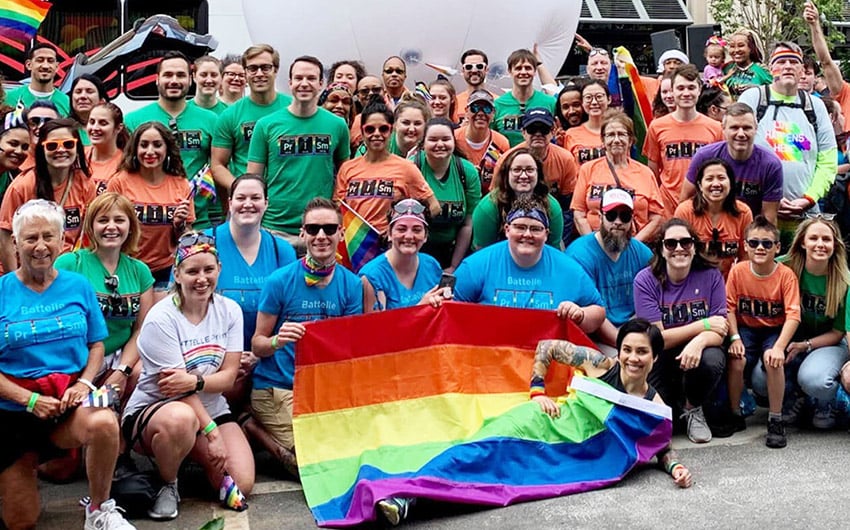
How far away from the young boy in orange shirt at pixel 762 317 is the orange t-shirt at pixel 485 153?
1772 mm

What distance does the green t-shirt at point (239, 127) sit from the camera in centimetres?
703

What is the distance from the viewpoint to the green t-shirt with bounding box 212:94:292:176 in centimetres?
703

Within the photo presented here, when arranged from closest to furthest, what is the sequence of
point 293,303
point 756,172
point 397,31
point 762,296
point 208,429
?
point 208,429 → point 293,303 → point 762,296 → point 756,172 → point 397,31

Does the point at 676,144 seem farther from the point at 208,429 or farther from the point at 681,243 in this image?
the point at 208,429

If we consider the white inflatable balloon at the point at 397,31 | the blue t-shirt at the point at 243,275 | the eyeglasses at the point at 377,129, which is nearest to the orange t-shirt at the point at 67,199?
the blue t-shirt at the point at 243,275

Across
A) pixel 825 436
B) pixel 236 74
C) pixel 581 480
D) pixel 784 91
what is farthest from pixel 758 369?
pixel 236 74

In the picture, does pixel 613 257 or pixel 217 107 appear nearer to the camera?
pixel 613 257

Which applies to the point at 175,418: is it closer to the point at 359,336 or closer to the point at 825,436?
the point at 359,336

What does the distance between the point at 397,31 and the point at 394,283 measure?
5.29 m

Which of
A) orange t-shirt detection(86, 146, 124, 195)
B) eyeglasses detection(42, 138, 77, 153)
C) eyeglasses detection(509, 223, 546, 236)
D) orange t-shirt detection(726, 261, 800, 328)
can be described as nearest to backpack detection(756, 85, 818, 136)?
orange t-shirt detection(726, 261, 800, 328)

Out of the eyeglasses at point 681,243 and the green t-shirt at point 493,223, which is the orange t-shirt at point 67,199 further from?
the eyeglasses at point 681,243

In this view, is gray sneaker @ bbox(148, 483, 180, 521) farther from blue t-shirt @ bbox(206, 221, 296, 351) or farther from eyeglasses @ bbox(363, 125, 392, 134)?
eyeglasses @ bbox(363, 125, 392, 134)

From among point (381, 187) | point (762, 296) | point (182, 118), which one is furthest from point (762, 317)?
point (182, 118)

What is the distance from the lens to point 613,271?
20.5 ft
